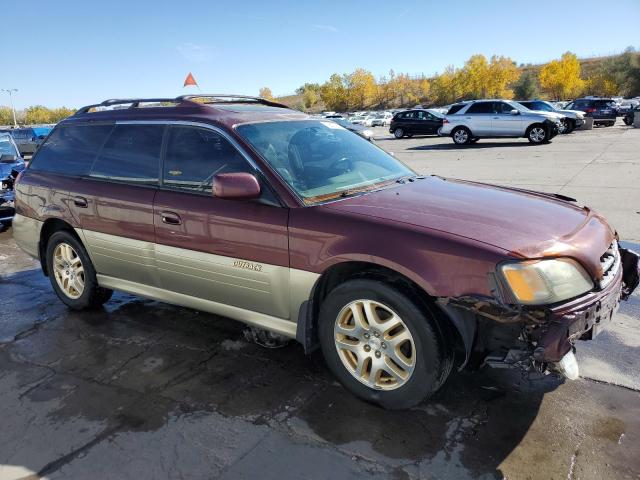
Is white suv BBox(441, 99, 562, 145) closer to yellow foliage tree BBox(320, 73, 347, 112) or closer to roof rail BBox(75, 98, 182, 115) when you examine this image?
roof rail BBox(75, 98, 182, 115)

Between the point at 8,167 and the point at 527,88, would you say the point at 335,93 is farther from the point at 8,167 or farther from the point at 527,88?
the point at 8,167

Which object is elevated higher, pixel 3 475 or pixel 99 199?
pixel 99 199

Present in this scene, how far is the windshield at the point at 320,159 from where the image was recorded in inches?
133

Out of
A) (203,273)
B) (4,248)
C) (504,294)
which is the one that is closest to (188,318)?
(203,273)

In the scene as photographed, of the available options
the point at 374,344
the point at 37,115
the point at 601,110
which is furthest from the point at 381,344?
the point at 37,115

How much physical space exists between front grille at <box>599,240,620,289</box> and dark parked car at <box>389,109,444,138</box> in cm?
2650

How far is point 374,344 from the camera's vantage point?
294cm

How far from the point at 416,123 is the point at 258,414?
27.9 meters

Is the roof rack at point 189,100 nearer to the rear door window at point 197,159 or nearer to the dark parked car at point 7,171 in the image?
the rear door window at point 197,159

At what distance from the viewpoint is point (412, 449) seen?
264 cm

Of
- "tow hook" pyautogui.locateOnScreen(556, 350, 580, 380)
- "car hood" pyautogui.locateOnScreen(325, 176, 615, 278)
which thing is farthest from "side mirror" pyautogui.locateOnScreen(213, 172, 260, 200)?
"tow hook" pyautogui.locateOnScreen(556, 350, 580, 380)

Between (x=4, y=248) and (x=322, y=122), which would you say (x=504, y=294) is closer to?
(x=322, y=122)

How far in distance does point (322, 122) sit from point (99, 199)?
187cm

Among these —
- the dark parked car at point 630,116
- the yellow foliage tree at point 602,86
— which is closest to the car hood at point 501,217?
the dark parked car at point 630,116
